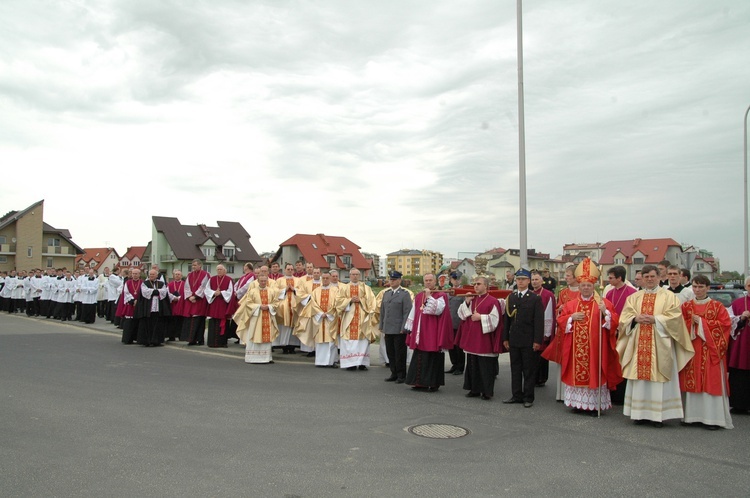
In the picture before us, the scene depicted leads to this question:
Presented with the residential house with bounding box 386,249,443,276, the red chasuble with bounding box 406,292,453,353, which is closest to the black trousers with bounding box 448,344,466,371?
the red chasuble with bounding box 406,292,453,353

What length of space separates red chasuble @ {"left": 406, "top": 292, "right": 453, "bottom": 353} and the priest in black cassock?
26.8 ft

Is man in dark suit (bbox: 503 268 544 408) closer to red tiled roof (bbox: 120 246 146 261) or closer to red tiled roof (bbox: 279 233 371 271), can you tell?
red tiled roof (bbox: 279 233 371 271)

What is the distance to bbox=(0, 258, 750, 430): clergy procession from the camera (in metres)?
7.47

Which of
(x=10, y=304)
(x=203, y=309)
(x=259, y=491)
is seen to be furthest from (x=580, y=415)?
(x=10, y=304)

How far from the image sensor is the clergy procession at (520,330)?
24.5 ft

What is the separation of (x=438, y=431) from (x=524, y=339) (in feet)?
8.13

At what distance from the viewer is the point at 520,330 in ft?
28.7

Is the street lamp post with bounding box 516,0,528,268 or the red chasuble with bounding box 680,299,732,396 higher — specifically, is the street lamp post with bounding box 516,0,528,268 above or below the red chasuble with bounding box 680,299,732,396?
above

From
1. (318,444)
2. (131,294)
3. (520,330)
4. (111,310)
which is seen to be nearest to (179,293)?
(131,294)

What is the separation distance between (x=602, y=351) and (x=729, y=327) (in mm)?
1649

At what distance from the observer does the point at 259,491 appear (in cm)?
479

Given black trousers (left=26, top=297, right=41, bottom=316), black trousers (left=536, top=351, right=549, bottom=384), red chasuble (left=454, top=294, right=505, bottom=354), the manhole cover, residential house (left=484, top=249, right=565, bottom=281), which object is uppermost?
residential house (left=484, top=249, right=565, bottom=281)

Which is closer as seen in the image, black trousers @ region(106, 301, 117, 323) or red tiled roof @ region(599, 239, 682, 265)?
black trousers @ region(106, 301, 117, 323)

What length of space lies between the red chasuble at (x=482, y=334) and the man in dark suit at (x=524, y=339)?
27cm
